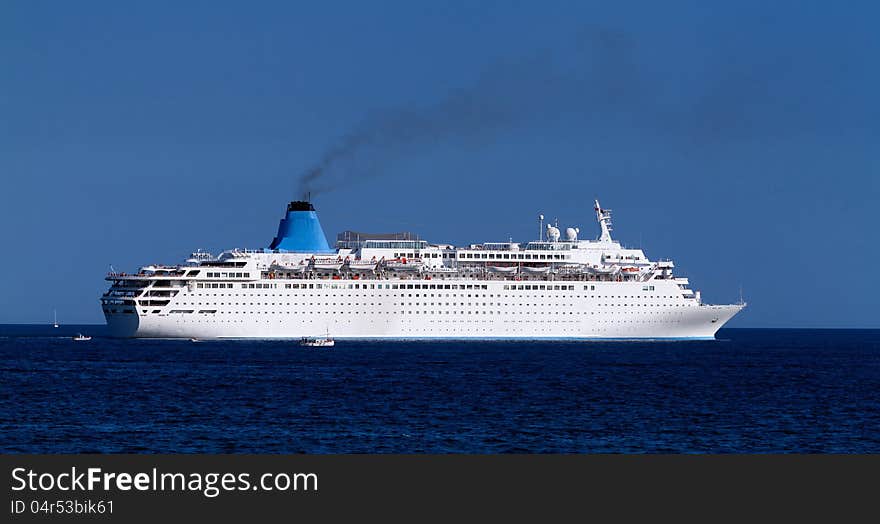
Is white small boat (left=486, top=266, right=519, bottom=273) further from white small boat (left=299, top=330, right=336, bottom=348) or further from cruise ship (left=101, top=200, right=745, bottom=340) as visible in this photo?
white small boat (left=299, top=330, right=336, bottom=348)

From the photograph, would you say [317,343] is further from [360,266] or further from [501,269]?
[501,269]

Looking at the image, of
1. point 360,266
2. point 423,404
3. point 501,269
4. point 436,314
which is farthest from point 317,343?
point 423,404

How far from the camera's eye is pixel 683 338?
88188 millimetres

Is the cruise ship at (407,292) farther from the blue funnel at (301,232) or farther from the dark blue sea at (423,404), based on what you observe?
the dark blue sea at (423,404)

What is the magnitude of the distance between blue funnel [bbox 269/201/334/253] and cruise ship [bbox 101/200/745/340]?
0.28 ft

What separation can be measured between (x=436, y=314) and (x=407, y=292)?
2351 millimetres

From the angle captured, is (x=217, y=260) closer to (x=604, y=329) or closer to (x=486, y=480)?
(x=604, y=329)

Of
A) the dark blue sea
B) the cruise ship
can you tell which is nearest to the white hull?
the cruise ship

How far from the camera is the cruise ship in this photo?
79.8 m

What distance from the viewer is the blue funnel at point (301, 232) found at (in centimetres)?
8612

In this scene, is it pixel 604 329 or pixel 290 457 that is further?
pixel 604 329

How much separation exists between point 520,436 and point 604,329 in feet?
177

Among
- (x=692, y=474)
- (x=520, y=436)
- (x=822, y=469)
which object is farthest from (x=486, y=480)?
(x=520, y=436)

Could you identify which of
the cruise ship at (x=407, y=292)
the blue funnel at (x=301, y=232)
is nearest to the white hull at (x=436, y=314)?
the cruise ship at (x=407, y=292)
